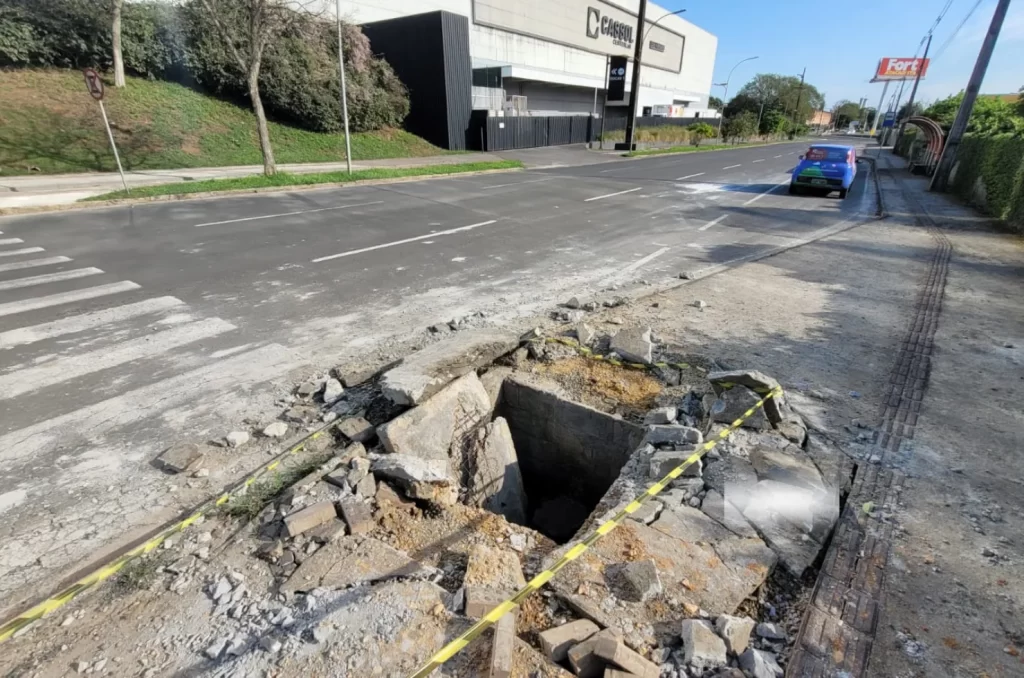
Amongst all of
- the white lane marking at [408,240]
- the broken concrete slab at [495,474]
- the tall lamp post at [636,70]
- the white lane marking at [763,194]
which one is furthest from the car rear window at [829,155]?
the broken concrete slab at [495,474]

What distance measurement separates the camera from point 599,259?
930 centimetres

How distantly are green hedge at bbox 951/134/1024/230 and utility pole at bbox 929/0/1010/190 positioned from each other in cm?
50

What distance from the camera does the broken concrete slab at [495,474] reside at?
14.1 feet

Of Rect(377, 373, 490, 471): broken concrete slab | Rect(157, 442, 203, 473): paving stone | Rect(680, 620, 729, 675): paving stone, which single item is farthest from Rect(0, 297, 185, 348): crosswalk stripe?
Rect(680, 620, 729, 675): paving stone

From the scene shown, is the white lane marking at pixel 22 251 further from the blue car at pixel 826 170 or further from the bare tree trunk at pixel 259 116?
the blue car at pixel 826 170

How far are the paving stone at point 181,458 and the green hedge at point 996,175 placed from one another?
17.7 meters

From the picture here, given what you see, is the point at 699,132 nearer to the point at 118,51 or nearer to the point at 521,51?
the point at 521,51

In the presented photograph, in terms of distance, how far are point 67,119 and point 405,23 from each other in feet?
61.9

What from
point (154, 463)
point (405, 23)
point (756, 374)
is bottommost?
point (154, 463)

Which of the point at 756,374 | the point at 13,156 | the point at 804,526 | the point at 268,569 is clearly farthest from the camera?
the point at 13,156

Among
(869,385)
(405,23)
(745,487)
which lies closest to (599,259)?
(869,385)

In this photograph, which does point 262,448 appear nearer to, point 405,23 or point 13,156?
point 13,156

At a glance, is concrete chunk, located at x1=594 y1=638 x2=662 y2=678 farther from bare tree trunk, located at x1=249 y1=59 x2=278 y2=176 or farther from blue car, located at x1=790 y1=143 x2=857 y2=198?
blue car, located at x1=790 y1=143 x2=857 y2=198

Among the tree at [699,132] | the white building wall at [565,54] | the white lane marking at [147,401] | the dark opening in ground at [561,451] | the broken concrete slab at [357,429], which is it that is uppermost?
the white building wall at [565,54]
